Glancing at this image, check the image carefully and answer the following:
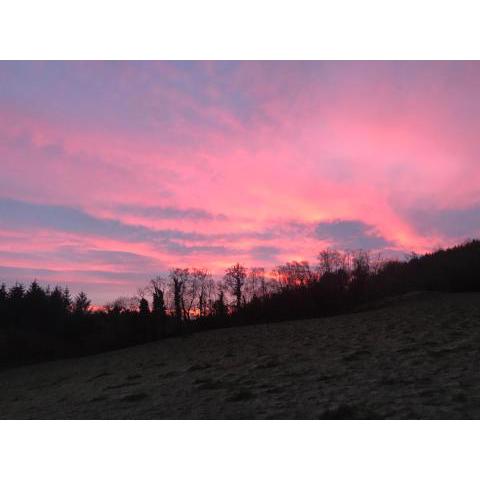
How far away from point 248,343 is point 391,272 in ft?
96.9

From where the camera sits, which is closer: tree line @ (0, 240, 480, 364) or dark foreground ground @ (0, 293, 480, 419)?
dark foreground ground @ (0, 293, 480, 419)

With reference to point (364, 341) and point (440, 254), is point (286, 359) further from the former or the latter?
point (440, 254)

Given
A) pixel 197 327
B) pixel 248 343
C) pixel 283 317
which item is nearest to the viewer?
pixel 248 343

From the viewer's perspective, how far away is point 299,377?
11359mm

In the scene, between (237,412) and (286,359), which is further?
(286,359)

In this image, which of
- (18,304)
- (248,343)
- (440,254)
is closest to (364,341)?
(248,343)

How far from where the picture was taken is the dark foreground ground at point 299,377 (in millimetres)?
8359

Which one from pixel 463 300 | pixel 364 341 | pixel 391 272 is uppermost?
pixel 391 272

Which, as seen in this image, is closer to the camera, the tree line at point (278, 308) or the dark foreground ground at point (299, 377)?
the dark foreground ground at point (299, 377)

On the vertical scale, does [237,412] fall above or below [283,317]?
below

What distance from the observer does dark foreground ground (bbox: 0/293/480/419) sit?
836 centimetres

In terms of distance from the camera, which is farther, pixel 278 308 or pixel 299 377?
pixel 278 308

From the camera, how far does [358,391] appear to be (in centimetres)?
907

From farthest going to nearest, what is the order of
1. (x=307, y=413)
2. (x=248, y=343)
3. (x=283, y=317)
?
(x=283, y=317)
(x=248, y=343)
(x=307, y=413)
